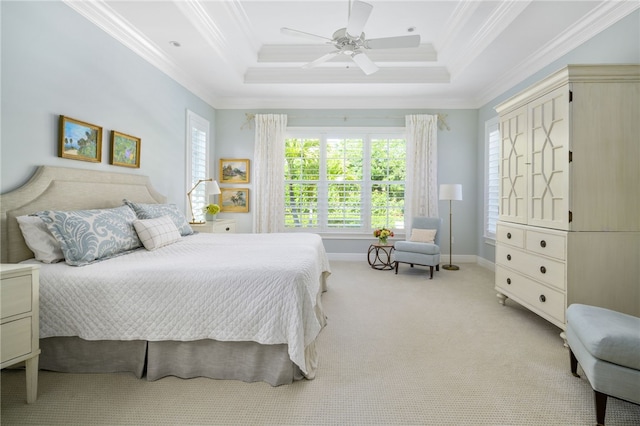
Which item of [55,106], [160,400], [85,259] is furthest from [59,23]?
[160,400]

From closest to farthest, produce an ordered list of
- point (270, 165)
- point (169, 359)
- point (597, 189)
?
point (169, 359) < point (597, 189) < point (270, 165)

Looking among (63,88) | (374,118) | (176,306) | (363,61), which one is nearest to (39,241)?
(176,306)

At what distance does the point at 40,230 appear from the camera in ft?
7.22

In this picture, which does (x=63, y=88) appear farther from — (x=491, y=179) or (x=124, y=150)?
(x=491, y=179)

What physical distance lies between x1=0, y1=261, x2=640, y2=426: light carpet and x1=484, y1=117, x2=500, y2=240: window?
2.61 meters

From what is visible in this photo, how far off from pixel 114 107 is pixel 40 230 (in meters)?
1.55

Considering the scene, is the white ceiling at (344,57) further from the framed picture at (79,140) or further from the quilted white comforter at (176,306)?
the quilted white comforter at (176,306)

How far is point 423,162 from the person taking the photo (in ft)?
18.2

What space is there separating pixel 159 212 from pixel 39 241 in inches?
44.9

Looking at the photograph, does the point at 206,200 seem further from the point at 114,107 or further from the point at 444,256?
the point at 444,256

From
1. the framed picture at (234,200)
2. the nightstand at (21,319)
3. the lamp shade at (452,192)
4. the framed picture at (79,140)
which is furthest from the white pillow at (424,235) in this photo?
the nightstand at (21,319)

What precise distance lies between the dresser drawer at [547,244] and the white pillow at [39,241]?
3784mm

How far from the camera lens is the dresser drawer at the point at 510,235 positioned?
3.06m

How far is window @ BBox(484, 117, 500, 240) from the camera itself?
505 cm
